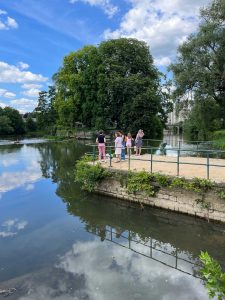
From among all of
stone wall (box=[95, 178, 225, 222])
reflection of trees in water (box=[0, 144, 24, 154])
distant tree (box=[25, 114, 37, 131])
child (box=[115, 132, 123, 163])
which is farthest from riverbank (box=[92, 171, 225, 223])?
distant tree (box=[25, 114, 37, 131])

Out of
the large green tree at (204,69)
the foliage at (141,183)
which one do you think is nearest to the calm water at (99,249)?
the foliage at (141,183)

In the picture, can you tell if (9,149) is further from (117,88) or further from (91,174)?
(91,174)

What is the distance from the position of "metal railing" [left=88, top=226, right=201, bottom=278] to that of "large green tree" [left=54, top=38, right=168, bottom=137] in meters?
34.8

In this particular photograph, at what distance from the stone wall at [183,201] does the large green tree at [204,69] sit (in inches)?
646

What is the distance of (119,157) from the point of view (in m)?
16.4

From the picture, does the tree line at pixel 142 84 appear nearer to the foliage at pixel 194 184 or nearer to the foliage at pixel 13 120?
the foliage at pixel 194 184

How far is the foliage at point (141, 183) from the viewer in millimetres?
12000

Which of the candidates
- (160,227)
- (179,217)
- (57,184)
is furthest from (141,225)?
(57,184)

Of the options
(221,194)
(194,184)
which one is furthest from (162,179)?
(221,194)

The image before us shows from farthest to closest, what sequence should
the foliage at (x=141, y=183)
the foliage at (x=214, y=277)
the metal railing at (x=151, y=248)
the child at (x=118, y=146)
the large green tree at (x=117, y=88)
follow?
the large green tree at (x=117, y=88), the child at (x=118, y=146), the foliage at (x=141, y=183), the metal railing at (x=151, y=248), the foliage at (x=214, y=277)

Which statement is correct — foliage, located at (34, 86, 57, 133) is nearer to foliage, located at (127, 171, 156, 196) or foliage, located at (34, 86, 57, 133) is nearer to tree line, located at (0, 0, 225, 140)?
tree line, located at (0, 0, 225, 140)

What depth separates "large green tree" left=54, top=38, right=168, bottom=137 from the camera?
145 feet

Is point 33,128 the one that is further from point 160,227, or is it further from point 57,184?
point 160,227

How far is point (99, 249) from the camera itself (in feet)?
28.9
